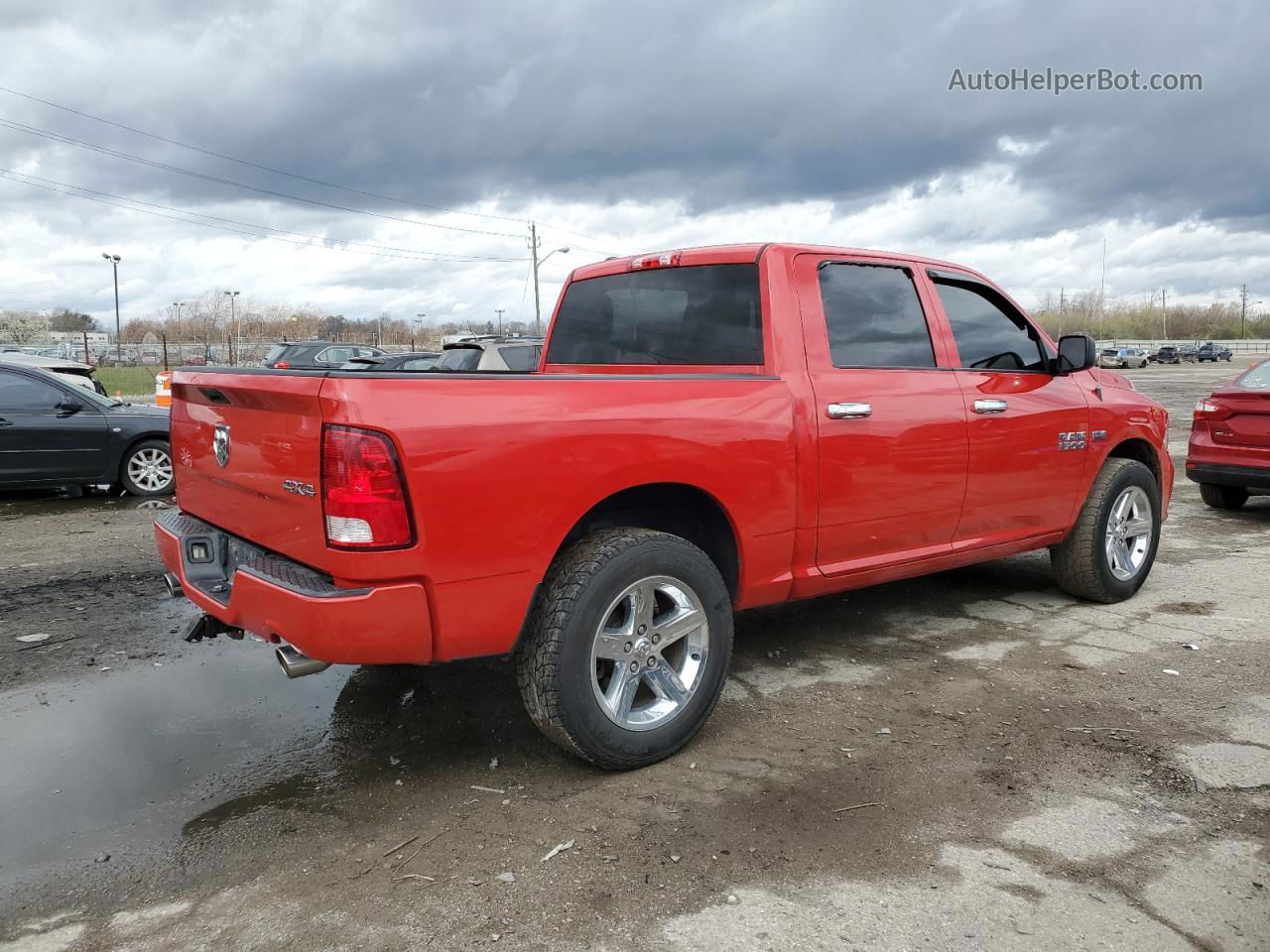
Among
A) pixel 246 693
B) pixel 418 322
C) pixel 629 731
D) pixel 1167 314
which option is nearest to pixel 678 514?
pixel 629 731

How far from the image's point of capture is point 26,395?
907cm

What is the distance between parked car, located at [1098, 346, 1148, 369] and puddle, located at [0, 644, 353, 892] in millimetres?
56349

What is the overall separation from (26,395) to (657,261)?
7640 mm

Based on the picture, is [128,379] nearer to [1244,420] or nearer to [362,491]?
[1244,420]

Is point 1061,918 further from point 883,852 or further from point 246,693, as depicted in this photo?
point 246,693

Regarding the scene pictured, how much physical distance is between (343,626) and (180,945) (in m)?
0.88

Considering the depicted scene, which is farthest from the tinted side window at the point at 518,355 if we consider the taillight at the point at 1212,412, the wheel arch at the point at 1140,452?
the wheel arch at the point at 1140,452

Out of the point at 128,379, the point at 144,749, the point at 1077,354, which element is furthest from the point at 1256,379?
the point at 128,379

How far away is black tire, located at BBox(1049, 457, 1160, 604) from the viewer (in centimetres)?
519

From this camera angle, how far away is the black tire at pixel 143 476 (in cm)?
942

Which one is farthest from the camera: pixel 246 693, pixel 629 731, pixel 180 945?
pixel 246 693

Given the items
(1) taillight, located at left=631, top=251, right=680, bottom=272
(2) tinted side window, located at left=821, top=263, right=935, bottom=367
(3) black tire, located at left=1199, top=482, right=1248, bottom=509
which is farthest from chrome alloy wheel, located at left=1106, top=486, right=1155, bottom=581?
(3) black tire, located at left=1199, top=482, right=1248, bottom=509

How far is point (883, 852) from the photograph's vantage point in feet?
9.06

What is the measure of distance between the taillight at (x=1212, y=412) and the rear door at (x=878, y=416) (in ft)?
17.2
